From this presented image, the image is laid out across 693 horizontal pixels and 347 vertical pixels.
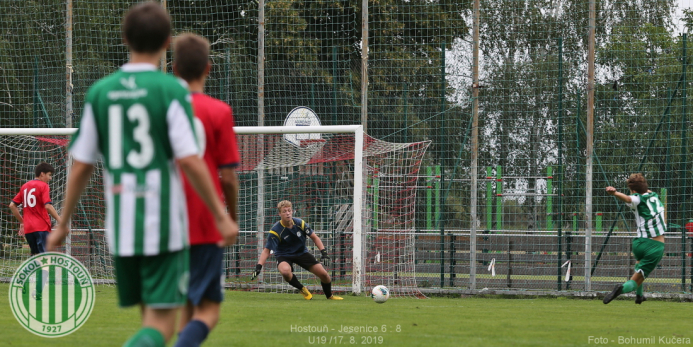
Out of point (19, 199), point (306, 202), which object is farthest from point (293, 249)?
point (19, 199)

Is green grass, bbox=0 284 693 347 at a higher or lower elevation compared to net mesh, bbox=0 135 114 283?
lower

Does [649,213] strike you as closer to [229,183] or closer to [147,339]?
[229,183]

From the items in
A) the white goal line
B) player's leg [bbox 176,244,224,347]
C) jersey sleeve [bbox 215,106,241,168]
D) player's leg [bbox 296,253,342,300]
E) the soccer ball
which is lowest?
the soccer ball

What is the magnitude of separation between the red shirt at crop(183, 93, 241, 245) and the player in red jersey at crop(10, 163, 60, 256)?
7.06 meters

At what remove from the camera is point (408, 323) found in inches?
298

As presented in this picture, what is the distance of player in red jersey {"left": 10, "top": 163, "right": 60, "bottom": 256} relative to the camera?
33.5ft

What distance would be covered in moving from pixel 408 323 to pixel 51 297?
17.0 ft

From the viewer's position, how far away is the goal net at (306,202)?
1262 centimetres

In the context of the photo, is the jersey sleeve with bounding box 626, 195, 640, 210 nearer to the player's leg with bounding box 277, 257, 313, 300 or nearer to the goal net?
the goal net

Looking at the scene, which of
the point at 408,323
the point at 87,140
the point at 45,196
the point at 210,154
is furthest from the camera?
the point at 45,196

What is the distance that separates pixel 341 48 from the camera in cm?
1414

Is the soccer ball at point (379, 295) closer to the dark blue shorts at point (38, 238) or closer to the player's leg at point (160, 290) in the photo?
the dark blue shorts at point (38, 238)

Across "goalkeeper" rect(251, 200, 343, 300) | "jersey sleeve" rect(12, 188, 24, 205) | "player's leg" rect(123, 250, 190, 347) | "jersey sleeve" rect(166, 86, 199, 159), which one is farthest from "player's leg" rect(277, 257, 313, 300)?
"jersey sleeve" rect(166, 86, 199, 159)

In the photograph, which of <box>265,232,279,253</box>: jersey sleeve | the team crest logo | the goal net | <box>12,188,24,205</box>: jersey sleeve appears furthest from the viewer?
the goal net
